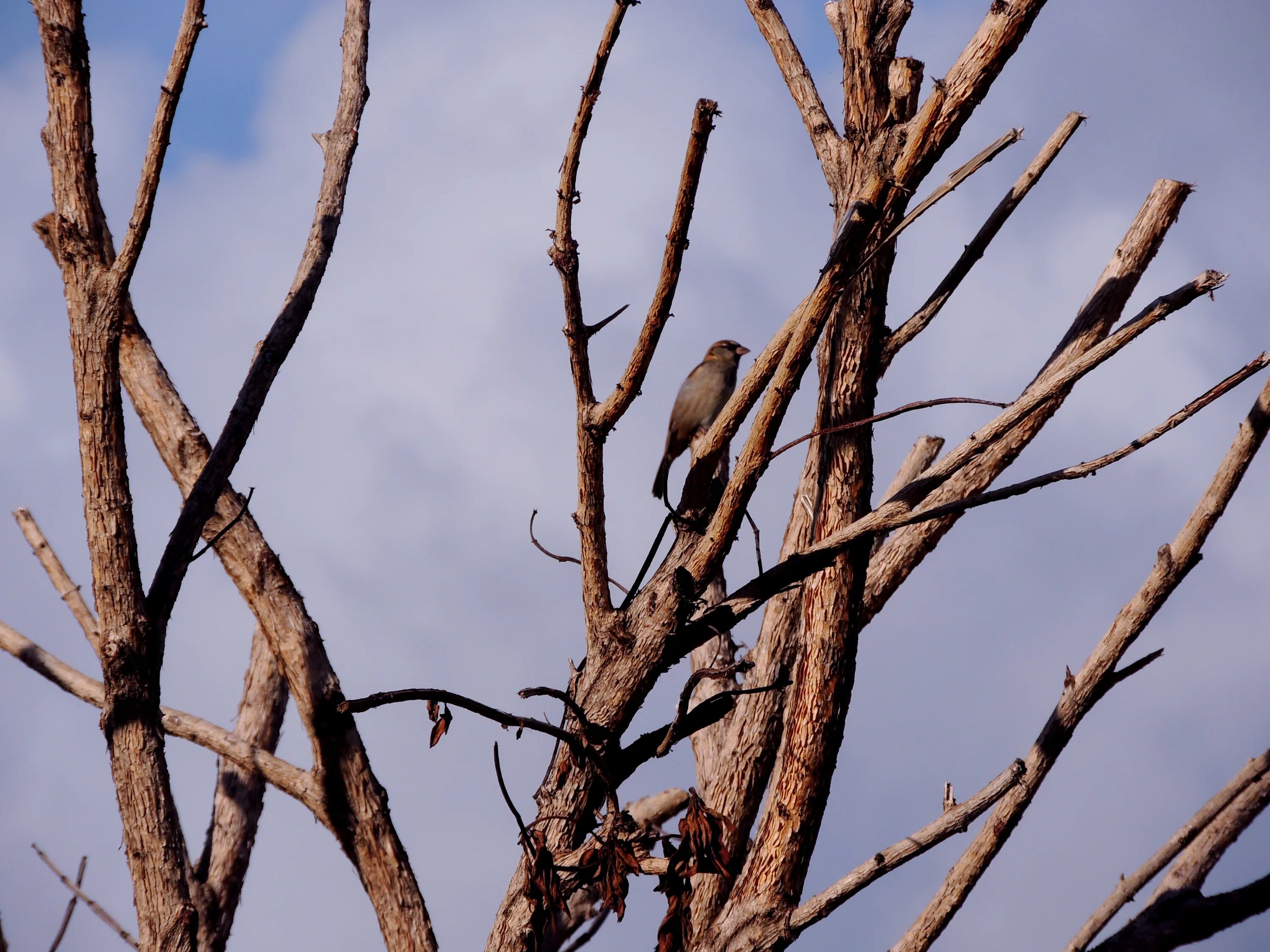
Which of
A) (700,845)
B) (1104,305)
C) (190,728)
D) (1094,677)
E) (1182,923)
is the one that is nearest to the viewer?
(700,845)

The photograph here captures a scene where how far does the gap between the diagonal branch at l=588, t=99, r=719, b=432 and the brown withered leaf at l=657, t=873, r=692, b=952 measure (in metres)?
1.43

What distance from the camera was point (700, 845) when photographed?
2957 mm

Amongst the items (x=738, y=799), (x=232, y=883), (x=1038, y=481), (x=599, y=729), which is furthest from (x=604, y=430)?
(x=232, y=883)

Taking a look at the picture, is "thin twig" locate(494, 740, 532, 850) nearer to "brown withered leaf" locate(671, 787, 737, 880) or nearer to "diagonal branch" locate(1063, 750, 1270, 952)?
"brown withered leaf" locate(671, 787, 737, 880)

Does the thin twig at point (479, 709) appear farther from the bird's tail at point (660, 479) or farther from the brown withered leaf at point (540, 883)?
the bird's tail at point (660, 479)

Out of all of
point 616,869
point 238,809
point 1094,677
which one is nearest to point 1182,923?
point 1094,677

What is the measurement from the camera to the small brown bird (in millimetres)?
8844

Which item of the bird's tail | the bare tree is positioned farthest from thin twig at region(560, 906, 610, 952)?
the bird's tail

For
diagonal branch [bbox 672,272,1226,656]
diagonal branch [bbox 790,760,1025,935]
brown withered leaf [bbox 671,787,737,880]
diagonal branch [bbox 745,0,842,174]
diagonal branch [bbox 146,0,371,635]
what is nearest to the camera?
brown withered leaf [bbox 671,787,737,880]

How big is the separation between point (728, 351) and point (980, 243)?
5.08m

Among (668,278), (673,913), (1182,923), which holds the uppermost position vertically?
(668,278)

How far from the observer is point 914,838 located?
3.87m

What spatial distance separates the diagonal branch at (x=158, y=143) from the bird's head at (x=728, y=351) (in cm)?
582

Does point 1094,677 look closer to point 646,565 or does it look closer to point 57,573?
point 646,565
